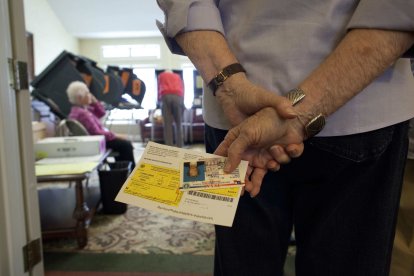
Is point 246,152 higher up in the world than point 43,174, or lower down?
higher up

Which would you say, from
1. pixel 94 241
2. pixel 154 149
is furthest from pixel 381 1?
pixel 94 241

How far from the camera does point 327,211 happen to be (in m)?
0.54

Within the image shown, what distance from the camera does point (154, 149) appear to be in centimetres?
54

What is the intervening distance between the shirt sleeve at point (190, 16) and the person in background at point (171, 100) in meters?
3.75

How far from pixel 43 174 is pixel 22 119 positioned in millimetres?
643

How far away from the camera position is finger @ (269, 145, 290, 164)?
48cm

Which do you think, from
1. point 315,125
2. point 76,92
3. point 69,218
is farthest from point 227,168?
point 76,92

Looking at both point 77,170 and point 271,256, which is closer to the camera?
point 271,256

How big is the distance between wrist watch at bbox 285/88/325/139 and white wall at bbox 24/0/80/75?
5.68 meters

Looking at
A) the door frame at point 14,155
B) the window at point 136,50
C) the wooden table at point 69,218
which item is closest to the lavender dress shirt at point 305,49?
the door frame at point 14,155

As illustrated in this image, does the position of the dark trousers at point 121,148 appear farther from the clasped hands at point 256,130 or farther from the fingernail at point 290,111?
the fingernail at point 290,111

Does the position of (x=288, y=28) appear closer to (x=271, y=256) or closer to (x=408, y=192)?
(x=271, y=256)

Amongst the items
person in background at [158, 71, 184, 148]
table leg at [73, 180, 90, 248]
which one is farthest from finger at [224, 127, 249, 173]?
person in background at [158, 71, 184, 148]

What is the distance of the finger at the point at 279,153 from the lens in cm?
48
